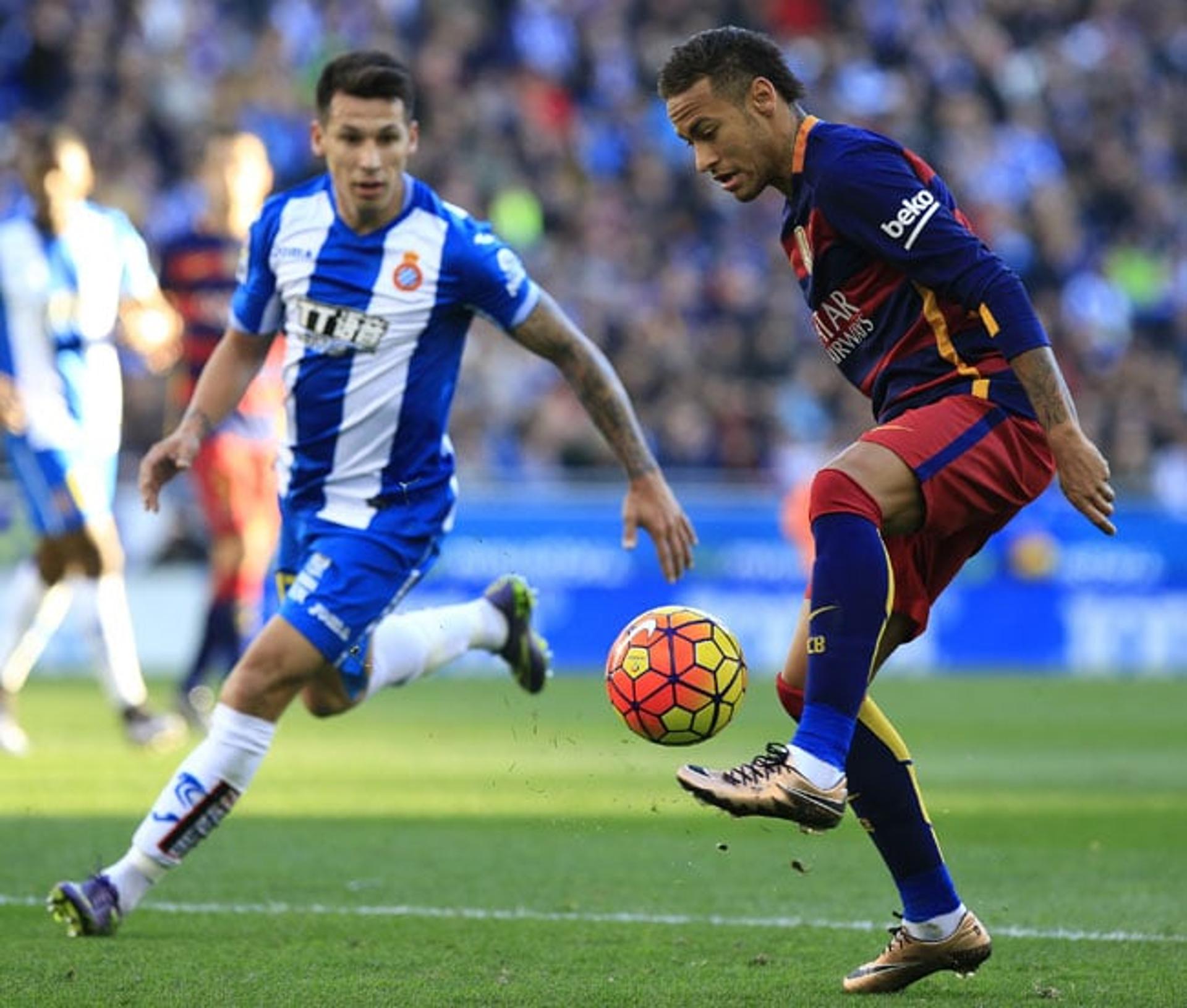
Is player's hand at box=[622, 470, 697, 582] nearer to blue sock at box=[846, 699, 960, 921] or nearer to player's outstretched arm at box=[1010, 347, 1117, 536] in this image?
blue sock at box=[846, 699, 960, 921]

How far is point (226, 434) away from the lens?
12.0 meters

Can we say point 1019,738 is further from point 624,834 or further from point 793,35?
point 793,35

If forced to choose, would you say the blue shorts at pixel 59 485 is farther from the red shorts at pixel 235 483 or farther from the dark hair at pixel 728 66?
the dark hair at pixel 728 66

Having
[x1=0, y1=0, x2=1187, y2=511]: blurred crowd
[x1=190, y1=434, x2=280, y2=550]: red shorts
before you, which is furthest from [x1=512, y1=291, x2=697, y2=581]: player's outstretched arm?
[x1=0, y1=0, x2=1187, y2=511]: blurred crowd

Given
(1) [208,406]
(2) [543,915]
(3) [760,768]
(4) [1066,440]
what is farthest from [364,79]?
(3) [760,768]

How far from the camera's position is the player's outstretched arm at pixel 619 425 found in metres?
6.27

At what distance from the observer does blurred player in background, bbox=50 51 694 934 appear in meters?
6.51

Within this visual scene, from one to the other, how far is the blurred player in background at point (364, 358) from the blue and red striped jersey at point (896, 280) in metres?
1.04

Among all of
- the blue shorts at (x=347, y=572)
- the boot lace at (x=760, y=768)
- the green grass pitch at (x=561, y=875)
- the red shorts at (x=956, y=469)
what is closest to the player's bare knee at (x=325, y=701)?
the blue shorts at (x=347, y=572)

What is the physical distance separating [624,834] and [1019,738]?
15.4 ft

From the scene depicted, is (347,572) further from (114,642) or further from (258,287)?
(114,642)

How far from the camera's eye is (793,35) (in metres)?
24.3

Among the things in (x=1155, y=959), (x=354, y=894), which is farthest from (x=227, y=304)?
(x=1155, y=959)

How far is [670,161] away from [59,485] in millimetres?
12169
